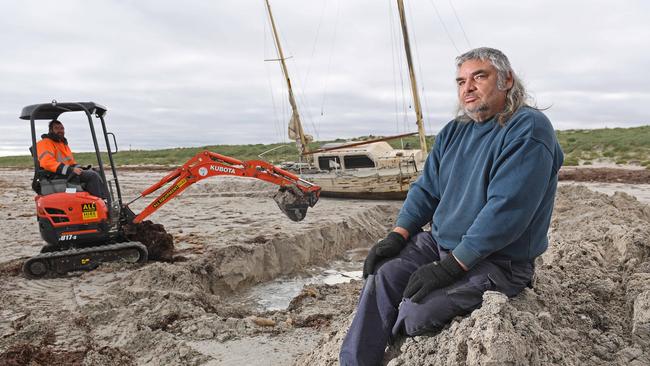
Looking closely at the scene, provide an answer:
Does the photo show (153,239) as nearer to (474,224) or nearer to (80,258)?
(80,258)

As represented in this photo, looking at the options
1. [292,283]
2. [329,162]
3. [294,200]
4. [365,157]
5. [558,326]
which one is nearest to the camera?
[558,326]

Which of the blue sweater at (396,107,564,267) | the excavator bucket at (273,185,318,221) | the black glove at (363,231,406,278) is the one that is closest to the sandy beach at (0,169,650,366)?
the blue sweater at (396,107,564,267)

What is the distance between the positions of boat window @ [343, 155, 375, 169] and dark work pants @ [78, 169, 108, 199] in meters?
11.1

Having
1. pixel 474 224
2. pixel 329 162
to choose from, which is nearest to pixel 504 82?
pixel 474 224

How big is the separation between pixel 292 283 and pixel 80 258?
3.15 meters

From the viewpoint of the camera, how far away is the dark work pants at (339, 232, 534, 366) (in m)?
2.46

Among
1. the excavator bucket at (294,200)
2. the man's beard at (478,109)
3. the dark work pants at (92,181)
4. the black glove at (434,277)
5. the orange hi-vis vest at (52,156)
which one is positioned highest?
the orange hi-vis vest at (52,156)

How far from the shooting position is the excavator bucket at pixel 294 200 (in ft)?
27.6

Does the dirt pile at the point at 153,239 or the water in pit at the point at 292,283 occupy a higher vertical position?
the dirt pile at the point at 153,239

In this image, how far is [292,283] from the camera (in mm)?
7906

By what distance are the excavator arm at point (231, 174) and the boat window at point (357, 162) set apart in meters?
8.74

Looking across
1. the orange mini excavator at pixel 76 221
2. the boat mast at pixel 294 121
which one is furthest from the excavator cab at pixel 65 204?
the boat mast at pixel 294 121

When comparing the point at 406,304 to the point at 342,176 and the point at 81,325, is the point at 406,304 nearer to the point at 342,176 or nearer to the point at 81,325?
the point at 81,325

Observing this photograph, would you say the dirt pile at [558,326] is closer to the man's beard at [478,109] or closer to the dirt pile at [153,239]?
the man's beard at [478,109]
